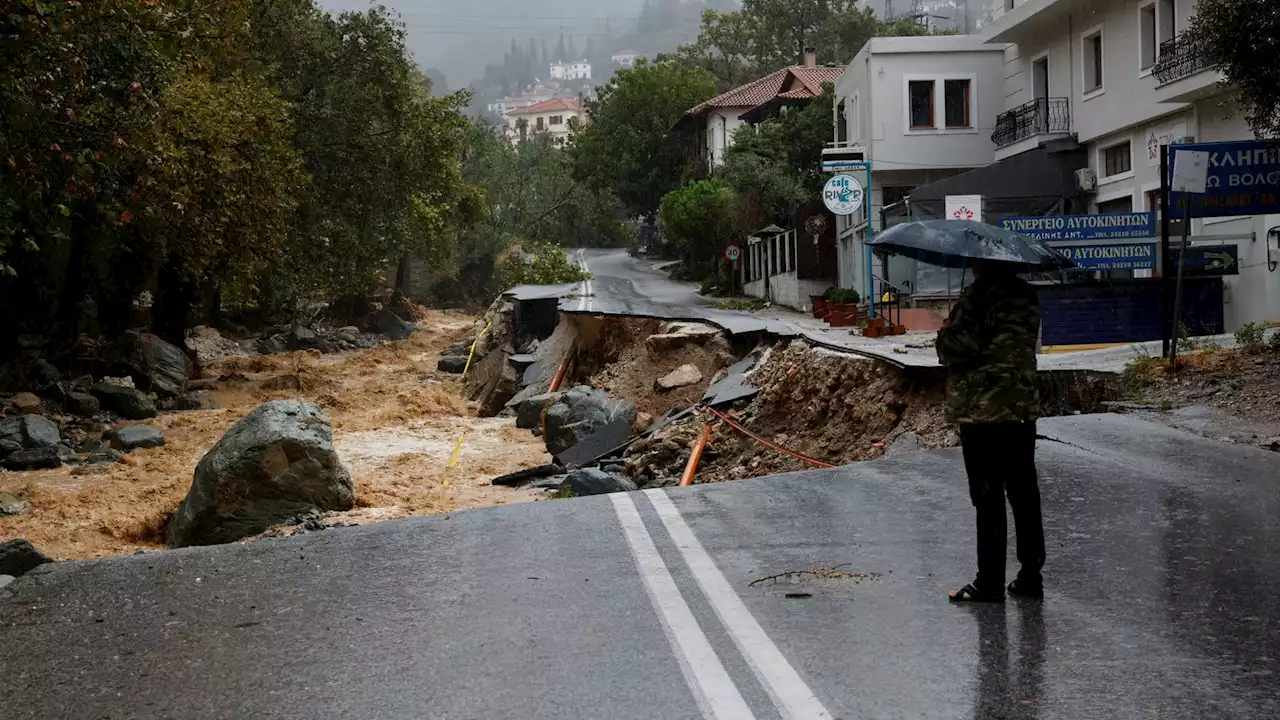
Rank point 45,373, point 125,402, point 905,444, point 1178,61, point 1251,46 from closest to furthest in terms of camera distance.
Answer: point 905,444, point 1251,46, point 1178,61, point 125,402, point 45,373

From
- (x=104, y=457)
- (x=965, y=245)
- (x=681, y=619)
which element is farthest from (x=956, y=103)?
(x=681, y=619)

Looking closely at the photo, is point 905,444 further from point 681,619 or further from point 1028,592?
point 681,619

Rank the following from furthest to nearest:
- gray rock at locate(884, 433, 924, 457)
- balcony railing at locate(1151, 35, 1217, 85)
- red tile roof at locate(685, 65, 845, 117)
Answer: red tile roof at locate(685, 65, 845, 117) < balcony railing at locate(1151, 35, 1217, 85) < gray rock at locate(884, 433, 924, 457)

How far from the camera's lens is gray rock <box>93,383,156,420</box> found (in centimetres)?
2958

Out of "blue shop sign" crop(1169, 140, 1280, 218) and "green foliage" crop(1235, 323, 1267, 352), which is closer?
"blue shop sign" crop(1169, 140, 1280, 218)

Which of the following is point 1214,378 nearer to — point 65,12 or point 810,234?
point 65,12

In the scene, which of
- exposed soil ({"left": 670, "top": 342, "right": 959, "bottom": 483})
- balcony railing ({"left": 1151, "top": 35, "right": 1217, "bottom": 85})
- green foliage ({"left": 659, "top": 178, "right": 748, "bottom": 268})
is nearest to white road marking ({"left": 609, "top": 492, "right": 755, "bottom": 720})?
exposed soil ({"left": 670, "top": 342, "right": 959, "bottom": 483})

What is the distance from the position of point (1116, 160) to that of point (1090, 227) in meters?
12.8

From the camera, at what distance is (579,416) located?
20.0m

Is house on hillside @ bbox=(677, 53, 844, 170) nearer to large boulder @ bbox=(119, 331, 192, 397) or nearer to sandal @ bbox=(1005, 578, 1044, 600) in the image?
large boulder @ bbox=(119, 331, 192, 397)

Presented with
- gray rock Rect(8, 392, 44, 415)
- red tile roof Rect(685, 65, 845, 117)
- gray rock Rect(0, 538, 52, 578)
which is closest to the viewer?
gray rock Rect(0, 538, 52, 578)

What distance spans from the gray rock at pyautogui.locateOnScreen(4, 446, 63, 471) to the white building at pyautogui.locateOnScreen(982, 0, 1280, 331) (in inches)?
804

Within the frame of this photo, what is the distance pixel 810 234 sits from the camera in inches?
1762

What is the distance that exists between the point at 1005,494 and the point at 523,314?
3035 cm
